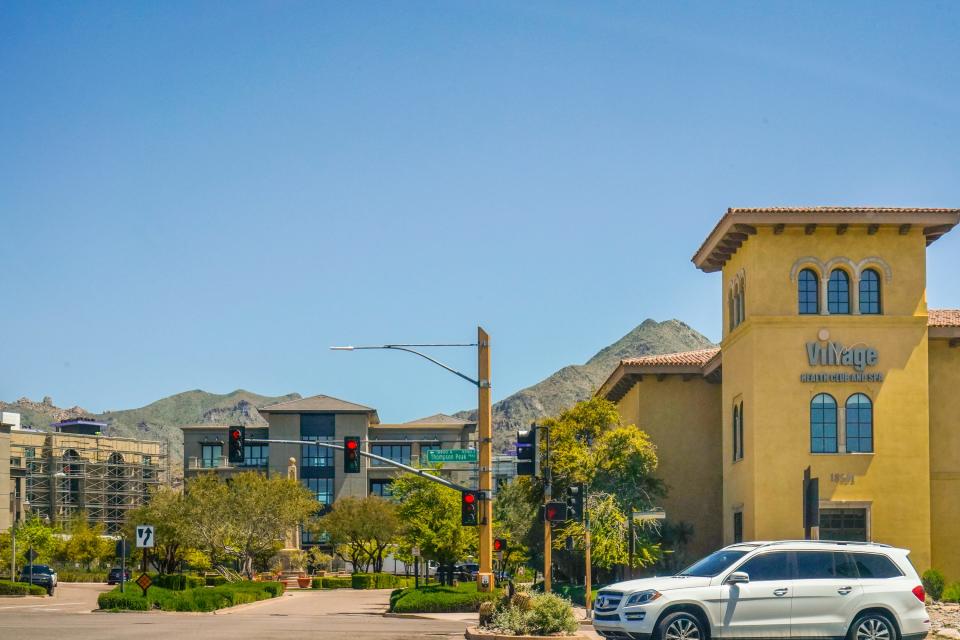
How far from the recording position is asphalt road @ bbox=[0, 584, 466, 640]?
99.2ft

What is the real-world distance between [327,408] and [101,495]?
32.0m

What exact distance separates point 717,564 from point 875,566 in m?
2.61

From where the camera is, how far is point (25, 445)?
138000 millimetres

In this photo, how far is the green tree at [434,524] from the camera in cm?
5947

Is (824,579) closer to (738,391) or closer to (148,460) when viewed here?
(738,391)

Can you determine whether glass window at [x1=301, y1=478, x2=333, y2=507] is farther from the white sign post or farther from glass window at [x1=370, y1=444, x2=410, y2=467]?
the white sign post

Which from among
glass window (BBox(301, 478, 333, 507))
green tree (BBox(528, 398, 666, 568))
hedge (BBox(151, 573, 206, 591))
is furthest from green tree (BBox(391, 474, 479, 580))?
glass window (BBox(301, 478, 333, 507))

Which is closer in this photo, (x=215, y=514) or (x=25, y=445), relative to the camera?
(x=215, y=514)

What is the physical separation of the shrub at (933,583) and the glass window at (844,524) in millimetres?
2338

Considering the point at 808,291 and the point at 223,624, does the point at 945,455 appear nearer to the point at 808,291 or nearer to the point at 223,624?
the point at 808,291

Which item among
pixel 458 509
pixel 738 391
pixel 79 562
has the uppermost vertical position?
pixel 738 391

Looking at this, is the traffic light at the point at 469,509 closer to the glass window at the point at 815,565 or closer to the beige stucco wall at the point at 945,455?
the glass window at the point at 815,565

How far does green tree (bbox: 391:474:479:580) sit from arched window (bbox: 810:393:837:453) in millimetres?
19595

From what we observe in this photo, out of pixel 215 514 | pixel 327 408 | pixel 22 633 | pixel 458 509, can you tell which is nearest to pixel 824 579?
pixel 22 633
